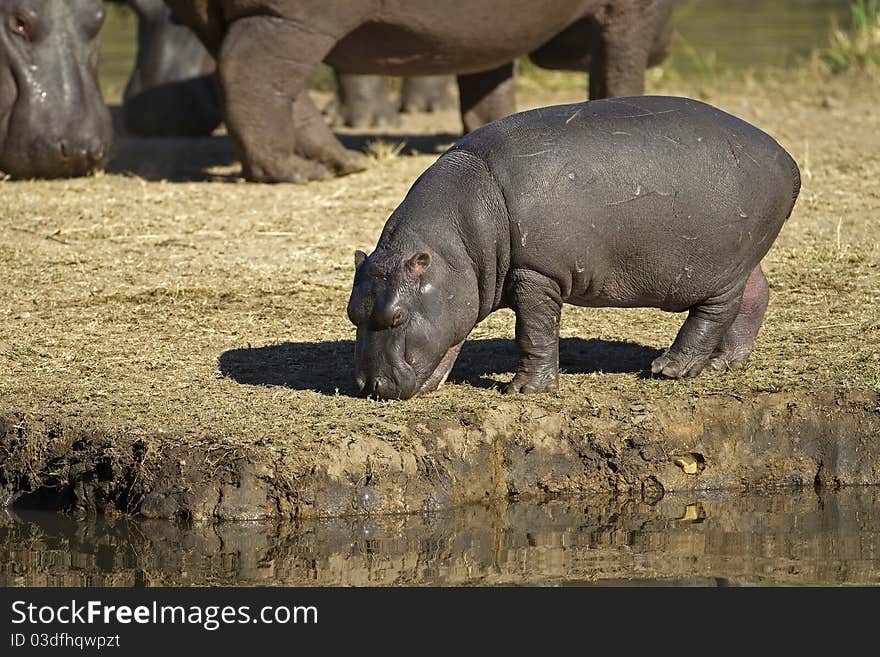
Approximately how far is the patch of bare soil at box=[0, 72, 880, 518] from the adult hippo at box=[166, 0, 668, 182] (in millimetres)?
649

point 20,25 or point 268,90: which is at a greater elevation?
point 20,25

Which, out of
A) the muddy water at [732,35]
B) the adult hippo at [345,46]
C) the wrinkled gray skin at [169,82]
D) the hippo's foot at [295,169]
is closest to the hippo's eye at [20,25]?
the adult hippo at [345,46]

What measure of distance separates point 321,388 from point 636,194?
1248 millimetres

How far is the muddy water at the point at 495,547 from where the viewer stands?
455cm

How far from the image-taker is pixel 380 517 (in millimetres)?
5012

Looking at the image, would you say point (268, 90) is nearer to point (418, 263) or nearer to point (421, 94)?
point (421, 94)

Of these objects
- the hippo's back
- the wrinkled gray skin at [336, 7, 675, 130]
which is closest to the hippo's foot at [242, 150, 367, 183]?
the wrinkled gray skin at [336, 7, 675, 130]

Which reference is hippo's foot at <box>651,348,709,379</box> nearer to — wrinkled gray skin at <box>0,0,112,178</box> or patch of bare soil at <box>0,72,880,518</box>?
patch of bare soil at <box>0,72,880,518</box>

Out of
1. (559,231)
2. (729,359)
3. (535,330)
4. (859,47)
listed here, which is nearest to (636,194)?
(559,231)

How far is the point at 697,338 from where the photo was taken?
564 centimetres

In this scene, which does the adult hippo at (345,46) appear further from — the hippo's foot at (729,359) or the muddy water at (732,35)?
the hippo's foot at (729,359)

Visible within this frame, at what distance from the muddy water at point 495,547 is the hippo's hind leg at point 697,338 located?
0.58 m
